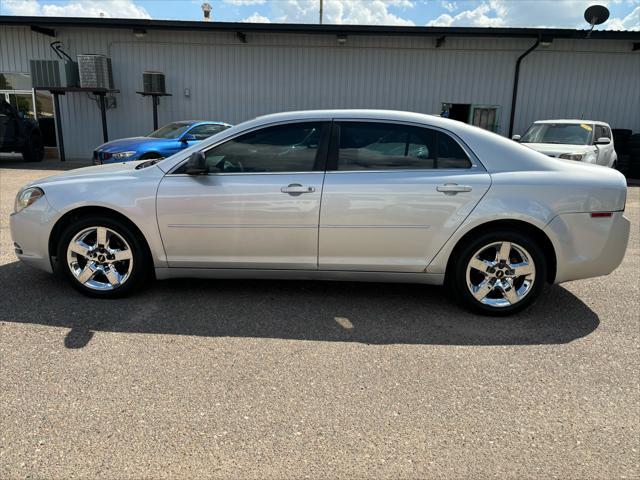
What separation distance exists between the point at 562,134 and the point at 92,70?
45.0ft

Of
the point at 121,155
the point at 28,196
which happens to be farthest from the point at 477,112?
the point at 28,196

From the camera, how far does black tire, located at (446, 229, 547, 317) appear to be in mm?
Result: 3764

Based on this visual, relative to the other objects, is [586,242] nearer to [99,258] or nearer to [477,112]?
[99,258]

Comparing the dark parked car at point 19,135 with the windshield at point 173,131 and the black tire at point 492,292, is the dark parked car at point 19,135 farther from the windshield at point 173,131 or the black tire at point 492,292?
the black tire at point 492,292

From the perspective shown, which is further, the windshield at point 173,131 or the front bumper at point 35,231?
the windshield at point 173,131

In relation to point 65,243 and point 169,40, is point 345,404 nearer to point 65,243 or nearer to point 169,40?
point 65,243

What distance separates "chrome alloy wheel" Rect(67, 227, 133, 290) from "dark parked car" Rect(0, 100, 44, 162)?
13.3 metres

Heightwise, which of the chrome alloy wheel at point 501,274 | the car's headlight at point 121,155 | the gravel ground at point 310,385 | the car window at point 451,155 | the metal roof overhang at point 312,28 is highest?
the metal roof overhang at point 312,28

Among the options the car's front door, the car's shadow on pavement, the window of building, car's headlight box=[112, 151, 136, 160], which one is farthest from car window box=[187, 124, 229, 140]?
the window of building

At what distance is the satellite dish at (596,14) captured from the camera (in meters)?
14.3

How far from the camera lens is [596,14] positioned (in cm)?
1433

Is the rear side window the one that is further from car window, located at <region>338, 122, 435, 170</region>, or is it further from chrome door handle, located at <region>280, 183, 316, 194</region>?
chrome door handle, located at <region>280, 183, 316, 194</region>

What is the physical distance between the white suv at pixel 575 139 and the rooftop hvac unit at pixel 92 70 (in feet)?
41.8

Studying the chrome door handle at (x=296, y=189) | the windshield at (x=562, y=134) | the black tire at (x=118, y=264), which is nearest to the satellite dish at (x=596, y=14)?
the windshield at (x=562, y=134)
